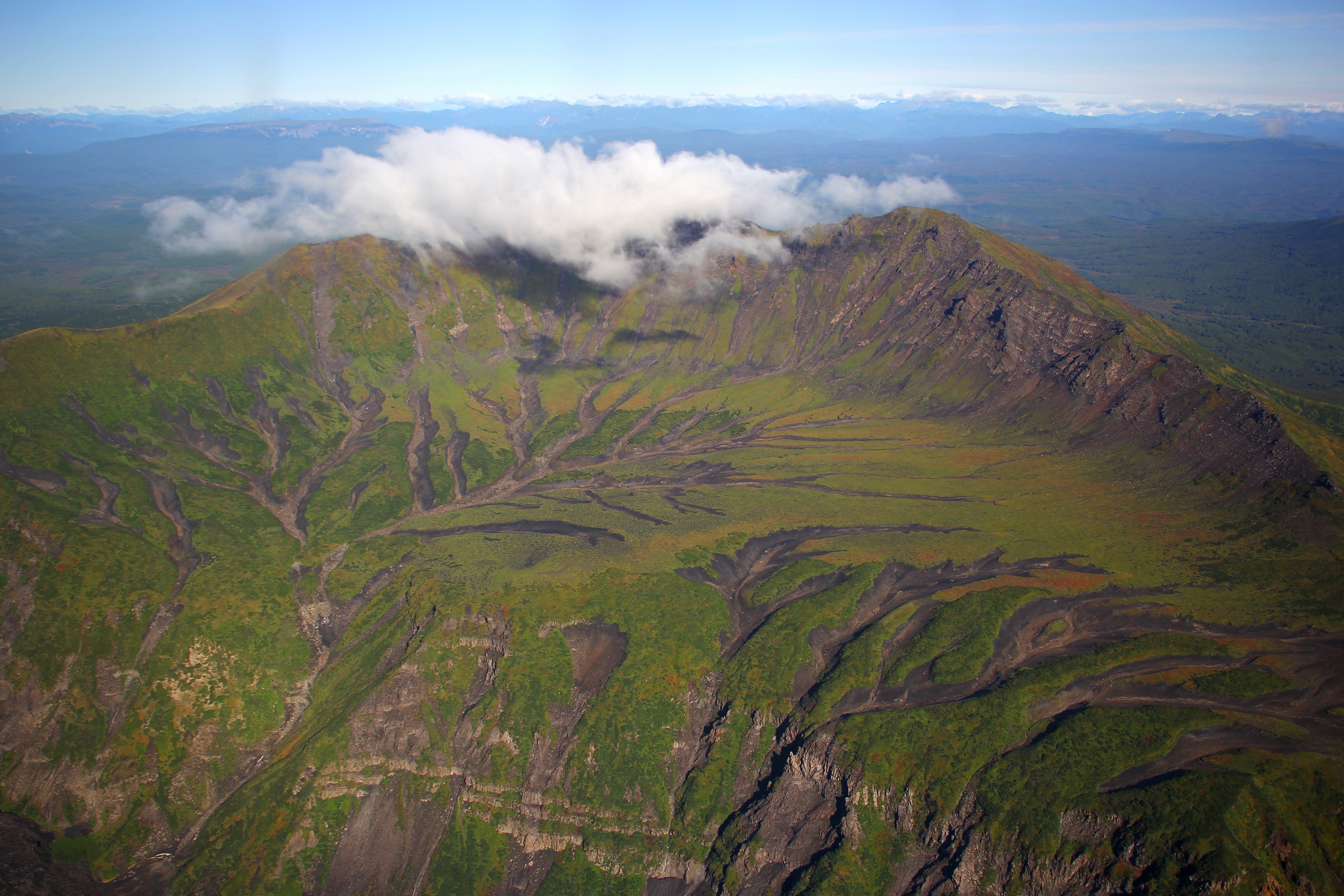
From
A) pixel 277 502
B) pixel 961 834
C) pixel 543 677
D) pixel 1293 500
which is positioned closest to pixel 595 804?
pixel 543 677

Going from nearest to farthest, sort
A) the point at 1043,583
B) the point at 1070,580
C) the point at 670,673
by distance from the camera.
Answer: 1. the point at 670,673
2. the point at 1043,583
3. the point at 1070,580

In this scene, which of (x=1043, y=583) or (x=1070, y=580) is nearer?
(x=1043, y=583)

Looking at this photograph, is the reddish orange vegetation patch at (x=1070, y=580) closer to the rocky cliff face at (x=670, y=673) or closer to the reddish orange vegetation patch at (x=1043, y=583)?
the reddish orange vegetation patch at (x=1043, y=583)

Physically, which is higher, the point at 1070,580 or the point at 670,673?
the point at 1070,580

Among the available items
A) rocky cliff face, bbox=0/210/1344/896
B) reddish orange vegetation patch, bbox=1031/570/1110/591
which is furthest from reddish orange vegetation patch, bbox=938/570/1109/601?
rocky cliff face, bbox=0/210/1344/896

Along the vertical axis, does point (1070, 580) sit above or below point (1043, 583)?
above

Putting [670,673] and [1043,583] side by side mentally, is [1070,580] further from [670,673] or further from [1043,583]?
[670,673]

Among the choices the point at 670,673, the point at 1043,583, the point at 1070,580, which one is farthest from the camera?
the point at 1070,580

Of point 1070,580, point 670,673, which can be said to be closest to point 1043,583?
point 1070,580

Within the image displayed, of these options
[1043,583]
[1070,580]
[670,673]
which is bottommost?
[670,673]
